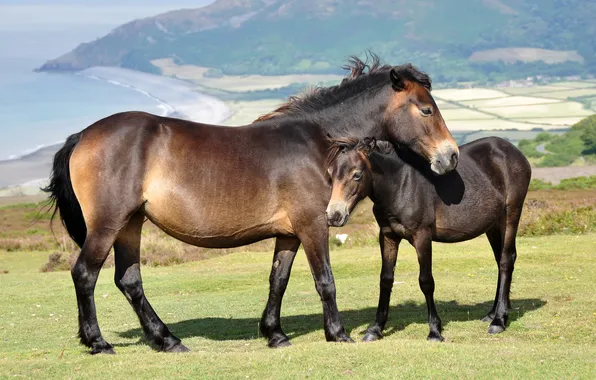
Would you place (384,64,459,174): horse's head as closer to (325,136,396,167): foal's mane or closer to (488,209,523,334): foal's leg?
(325,136,396,167): foal's mane

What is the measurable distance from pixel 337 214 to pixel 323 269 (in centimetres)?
85

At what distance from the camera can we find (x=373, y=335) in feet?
38.2

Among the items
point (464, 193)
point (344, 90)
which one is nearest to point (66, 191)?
point (344, 90)

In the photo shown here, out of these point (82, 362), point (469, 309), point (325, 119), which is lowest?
point (469, 309)

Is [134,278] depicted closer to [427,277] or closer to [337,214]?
[337,214]

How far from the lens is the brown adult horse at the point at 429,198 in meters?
11.0

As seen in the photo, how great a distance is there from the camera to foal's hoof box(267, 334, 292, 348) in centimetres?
1131

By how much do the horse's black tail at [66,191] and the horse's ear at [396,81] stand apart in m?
3.84

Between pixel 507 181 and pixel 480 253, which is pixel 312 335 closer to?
pixel 507 181

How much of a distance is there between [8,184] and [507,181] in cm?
6135

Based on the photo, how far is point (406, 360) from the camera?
31.3 ft

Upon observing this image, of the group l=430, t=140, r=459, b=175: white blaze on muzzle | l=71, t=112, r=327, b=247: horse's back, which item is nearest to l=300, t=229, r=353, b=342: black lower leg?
l=71, t=112, r=327, b=247: horse's back

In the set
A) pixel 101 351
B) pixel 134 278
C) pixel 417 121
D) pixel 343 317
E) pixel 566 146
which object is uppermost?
pixel 417 121

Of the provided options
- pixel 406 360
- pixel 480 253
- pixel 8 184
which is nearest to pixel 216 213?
pixel 406 360
